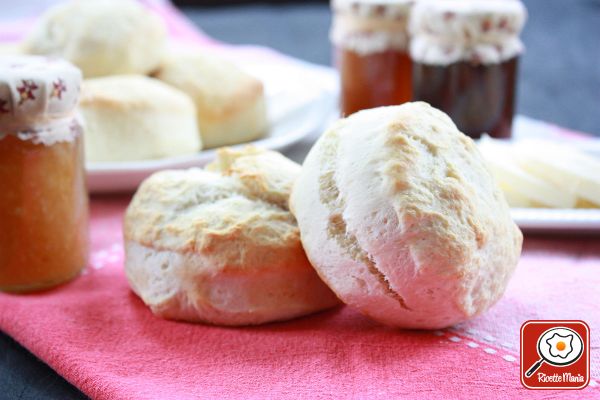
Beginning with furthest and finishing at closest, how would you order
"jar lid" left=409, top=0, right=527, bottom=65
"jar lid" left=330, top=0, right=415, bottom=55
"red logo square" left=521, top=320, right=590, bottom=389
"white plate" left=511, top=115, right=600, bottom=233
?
"jar lid" left=330, top=0, right=415, bottom=55 < "jar lid" left=409, top=0, right=527, bottom=65 < "white plate" left=511, top=115, right=600, bottom=233 < "red logo square" left=521, top=320, right=590, bottom=389

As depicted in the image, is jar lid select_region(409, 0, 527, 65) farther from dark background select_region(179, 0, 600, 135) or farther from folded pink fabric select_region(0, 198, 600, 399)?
folded pink fabric select_region(0, 198, 600, 399)

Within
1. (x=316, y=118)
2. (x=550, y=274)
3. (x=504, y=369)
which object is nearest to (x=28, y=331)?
(x=504, y=369)

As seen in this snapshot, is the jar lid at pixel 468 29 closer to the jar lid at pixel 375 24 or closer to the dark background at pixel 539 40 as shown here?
the jar lid at pixel 375 24

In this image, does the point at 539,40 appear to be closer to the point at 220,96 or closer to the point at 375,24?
the point at 375,24

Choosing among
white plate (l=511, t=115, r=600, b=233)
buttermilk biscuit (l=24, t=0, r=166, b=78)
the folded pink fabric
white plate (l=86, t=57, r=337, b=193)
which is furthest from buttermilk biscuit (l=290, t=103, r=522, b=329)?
buttermilk biscuit (l=24, t=0, r=166, b=78)

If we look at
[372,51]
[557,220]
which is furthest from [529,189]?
[372,51]

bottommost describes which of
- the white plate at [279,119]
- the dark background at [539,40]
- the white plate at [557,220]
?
the dark background at [539,40]

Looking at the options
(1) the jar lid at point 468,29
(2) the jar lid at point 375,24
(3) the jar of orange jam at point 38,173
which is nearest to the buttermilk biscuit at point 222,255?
(3) the jar of orange jam at point 38,173
